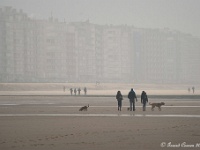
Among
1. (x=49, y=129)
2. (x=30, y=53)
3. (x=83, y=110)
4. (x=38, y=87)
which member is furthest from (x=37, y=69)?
(x=49, y=129)

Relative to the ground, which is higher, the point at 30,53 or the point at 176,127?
the point at 30,53

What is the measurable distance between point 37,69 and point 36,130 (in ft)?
591

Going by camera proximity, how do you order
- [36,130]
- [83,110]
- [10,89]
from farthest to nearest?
[10,89], [83,110], [36,130]

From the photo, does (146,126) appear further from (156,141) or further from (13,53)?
(13,53)

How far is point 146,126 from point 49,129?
3890 mm

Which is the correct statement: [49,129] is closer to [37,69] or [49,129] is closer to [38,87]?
[38,87]

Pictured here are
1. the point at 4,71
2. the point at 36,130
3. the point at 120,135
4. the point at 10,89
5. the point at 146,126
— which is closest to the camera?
the point at 120,135

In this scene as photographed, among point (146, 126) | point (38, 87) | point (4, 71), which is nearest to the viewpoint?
point (146, 126)

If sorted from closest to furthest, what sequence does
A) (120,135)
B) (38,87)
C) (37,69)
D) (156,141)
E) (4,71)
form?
1. (156,141)
2. (120,135)
3. (38,87)
4. (4,71)
5. (37,69)

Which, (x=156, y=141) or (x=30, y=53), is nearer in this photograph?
(x=156, y=141)

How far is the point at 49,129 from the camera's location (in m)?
17.9

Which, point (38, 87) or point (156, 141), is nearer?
Result: point (156, 141)

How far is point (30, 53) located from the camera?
646ft

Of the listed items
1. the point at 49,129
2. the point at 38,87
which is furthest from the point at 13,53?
the point at 49,129
